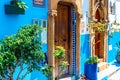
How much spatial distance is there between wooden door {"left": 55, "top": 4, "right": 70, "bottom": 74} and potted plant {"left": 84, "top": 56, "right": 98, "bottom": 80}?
662mm

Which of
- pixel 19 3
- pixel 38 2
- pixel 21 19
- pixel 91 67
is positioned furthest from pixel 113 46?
pixel 19 3

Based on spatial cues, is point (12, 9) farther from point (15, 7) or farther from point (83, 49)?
point (83, 49)

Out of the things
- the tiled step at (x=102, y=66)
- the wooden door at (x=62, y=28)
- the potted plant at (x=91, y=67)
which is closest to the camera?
the wooden door at (x=62, y=28)

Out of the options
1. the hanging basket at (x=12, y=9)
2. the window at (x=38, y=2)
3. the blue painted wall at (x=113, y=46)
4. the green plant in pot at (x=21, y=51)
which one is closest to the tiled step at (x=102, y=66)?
the blue painted wall at (x=113, y=46)

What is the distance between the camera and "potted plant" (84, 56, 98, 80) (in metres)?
10.7

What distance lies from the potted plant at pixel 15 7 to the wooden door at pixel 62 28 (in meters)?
3.07

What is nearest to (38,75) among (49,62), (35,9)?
(49,62)

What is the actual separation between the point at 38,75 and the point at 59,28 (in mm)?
2313

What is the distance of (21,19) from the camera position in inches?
307

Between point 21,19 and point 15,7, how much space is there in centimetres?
61

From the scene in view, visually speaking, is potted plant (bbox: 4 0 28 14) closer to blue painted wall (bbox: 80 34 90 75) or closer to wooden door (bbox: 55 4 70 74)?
wooden door (bbox: 55 4 70 74)

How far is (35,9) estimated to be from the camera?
331 inches

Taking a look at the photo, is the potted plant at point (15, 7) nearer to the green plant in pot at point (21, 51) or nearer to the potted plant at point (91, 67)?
the green plant in pot at point (21, 51)

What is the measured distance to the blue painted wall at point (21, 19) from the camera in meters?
7.14
